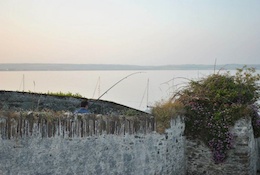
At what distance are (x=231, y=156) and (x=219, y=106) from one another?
4.20 ft

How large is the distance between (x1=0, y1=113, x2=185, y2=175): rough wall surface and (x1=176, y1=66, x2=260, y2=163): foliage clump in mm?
1090

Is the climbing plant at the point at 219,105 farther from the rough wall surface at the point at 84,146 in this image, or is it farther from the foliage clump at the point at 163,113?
the rough wall surface at the point at 84,146

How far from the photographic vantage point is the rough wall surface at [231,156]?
10242 millimetres

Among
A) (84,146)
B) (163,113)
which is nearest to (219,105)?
(163,113)

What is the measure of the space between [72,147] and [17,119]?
118 centimetres

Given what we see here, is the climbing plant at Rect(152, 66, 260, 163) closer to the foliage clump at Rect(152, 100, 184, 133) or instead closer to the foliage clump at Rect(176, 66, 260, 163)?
the foliage clump at Rect(176, 66, 260, 163)

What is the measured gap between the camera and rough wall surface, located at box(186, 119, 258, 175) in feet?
33.6

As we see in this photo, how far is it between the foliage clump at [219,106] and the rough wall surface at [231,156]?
153 mm

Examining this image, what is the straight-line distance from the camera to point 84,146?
289 inches

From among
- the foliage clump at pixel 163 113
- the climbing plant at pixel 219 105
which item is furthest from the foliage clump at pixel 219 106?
the foliage clump at pixel 163 113

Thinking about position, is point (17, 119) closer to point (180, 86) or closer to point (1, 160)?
point (1, 160)

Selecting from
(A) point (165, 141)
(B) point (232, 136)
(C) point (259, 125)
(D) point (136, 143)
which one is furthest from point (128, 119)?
(C) point (259, 125)

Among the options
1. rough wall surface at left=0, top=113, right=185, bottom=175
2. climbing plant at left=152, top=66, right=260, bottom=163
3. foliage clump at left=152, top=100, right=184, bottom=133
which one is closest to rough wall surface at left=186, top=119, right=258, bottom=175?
climbing plant at left=152, top=66, right=260, bottom=163

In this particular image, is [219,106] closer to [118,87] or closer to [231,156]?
[231,156]
